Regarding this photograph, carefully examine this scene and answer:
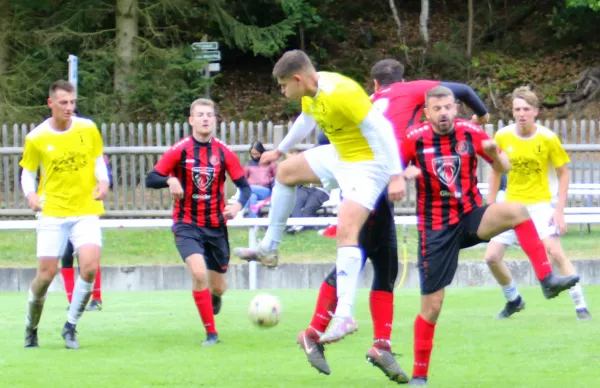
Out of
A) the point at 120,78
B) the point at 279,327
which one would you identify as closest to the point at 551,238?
the point at 279,327

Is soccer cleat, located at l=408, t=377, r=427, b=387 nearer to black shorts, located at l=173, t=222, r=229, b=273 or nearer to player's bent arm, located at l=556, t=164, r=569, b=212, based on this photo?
black shorts, located at l=173, t=222, r=229, b=273

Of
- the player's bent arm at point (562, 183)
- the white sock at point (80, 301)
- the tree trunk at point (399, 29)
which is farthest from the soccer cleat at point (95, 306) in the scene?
the tree trunk at point (399, 29)

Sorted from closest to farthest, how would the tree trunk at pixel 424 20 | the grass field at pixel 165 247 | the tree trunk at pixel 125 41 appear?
the grass field at pixel 165 247, the tree trunk at pixel 125 41, the tree trunk at pixel 424 20

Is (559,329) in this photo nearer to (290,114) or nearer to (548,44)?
(290,114)

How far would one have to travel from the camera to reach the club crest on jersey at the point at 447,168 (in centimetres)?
810

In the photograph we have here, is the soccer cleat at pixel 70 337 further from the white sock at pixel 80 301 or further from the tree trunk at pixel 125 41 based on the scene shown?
the tree trunk at pixel 125 41

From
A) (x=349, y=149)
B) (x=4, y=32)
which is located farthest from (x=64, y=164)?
(x=4, y=32)

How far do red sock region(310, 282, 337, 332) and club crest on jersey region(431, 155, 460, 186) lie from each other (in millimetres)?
1083

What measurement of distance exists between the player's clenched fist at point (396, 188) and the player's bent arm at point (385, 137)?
77 millimetres

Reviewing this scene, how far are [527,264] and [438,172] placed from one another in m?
8.62

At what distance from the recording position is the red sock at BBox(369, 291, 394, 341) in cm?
826

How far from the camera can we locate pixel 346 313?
773cm

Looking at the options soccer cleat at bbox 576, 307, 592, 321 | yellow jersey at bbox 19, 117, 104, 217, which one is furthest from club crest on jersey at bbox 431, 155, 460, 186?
soccer cleat at bbox 576, 307, 592, 321

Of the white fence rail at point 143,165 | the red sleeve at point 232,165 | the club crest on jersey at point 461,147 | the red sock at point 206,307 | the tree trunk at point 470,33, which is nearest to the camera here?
the club crest on jersey at point 461,147
